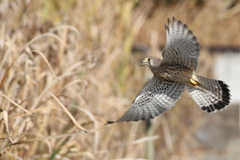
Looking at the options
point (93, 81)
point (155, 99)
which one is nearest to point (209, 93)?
point (155, 99)

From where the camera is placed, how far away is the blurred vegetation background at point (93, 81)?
283 centimetres

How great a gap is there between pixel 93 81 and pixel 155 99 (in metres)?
1.26

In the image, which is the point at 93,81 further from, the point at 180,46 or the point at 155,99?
the point at 180,46

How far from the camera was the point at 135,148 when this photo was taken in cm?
408

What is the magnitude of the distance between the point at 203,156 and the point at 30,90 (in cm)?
327

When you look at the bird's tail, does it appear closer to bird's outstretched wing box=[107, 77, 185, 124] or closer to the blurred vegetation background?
bird's outstretched wing box=[107, 77, 185, 124]

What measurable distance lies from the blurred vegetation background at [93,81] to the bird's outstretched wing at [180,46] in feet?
1.64

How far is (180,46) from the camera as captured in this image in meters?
2.41

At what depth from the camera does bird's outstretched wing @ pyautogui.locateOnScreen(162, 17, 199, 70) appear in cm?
236

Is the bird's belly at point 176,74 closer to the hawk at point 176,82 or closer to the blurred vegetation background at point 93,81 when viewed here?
the hawk at point 176,82

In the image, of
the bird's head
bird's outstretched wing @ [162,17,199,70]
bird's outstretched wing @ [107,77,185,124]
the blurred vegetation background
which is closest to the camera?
bird's outstretched wing @ [107,77,185,124]

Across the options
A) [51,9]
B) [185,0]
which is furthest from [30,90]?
[185,0]

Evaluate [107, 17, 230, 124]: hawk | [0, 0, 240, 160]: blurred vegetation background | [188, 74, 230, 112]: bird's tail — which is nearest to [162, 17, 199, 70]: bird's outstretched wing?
[107, 17, 230, 124]: hawk

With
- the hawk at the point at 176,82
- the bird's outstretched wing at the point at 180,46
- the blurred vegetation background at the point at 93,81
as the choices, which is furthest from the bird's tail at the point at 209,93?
the blurred vegetation background at the point at 93,81
